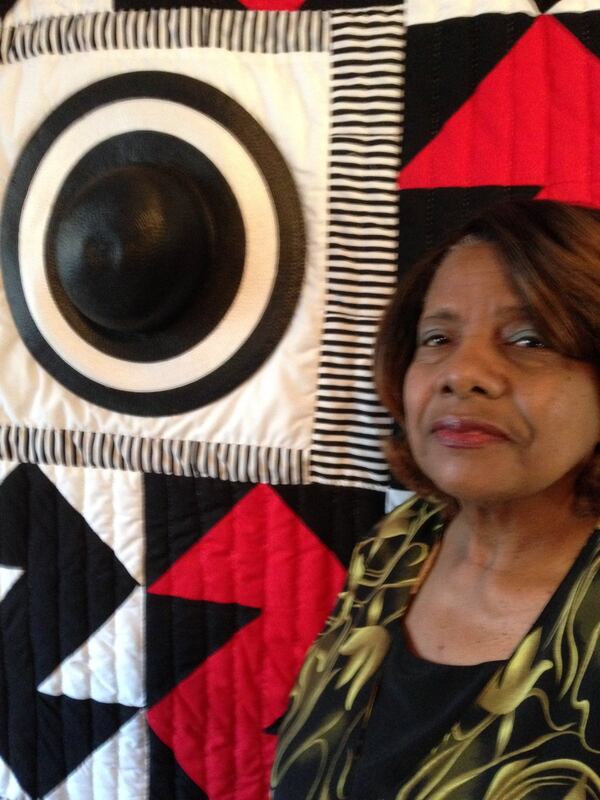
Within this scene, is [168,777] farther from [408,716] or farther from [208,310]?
[208,310]

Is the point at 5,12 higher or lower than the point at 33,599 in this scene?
higher

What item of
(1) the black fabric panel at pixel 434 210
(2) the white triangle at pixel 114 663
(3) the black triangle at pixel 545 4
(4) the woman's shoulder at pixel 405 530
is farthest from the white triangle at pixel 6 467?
(3) the black triangle at pixel 545 4

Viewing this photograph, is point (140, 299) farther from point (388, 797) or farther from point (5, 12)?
point (388, 797)

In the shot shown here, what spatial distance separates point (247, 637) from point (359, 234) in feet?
2.08

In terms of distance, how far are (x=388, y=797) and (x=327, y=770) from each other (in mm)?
93

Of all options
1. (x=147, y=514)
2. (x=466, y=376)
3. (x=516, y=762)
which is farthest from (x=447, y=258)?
(x=147, y=514)

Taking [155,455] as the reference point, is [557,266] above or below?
above

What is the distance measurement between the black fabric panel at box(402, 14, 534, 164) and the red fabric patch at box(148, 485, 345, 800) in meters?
0.57

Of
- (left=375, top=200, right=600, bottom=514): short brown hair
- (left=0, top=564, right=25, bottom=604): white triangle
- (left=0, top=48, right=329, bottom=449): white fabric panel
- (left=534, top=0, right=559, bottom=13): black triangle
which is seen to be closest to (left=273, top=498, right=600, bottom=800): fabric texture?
(left=375, top=200, right=600, bottom=514): short brown hair

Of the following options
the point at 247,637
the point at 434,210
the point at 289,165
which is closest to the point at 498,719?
the point at 247,637

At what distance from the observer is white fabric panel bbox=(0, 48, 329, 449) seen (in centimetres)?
101

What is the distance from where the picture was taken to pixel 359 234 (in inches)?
39.6

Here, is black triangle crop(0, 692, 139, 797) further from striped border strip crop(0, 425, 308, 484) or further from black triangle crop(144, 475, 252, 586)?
striped border strip crop(0, 425, 308, 484)

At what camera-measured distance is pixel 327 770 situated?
0.72 meters
